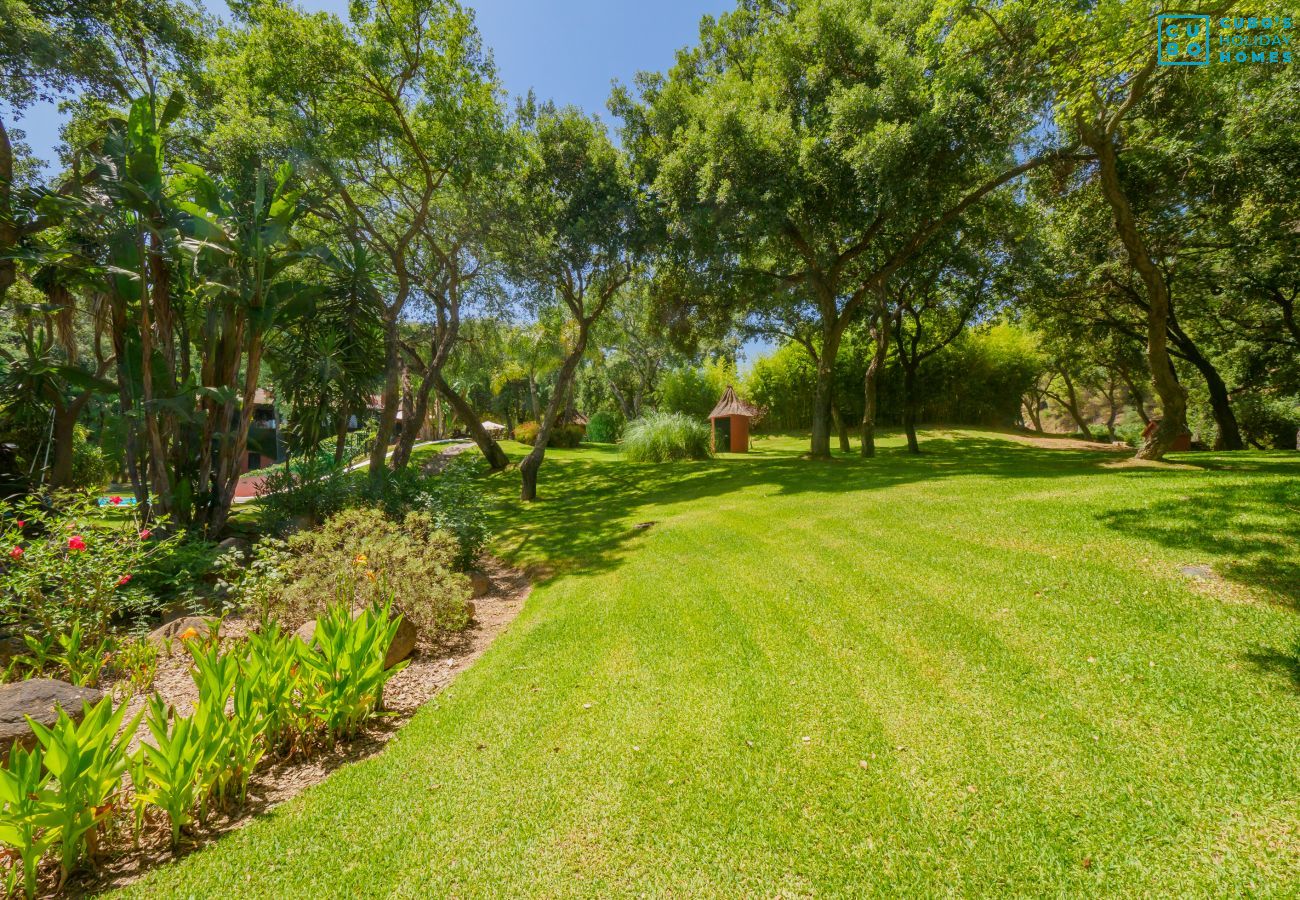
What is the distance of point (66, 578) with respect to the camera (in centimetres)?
362

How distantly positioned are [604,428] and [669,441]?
14.4 m

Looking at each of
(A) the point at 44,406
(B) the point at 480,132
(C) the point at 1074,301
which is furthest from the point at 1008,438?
(A) the point at 44,406

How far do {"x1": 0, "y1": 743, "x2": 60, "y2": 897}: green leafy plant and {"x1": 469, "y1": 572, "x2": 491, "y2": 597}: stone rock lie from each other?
12.7 ft

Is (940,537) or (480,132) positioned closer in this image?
(940,537)

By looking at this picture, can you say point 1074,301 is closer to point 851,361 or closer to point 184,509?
point 851,361

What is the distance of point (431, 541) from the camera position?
17.1 ft

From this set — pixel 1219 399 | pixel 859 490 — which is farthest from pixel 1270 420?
pixel 859 490

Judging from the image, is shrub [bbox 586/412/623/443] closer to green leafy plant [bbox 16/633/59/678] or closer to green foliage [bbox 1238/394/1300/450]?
green leafy plant [bbox 16/633/59/678]

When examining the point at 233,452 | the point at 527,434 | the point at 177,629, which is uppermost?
the point at 527,434

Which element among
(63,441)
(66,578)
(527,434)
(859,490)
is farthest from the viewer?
(527,434)

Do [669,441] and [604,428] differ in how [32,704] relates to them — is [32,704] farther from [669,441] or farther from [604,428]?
[604,428]

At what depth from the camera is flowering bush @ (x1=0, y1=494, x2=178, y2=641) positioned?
3.43 metres

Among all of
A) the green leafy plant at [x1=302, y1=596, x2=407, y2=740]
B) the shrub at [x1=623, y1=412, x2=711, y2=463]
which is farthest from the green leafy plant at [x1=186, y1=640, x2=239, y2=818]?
the shrub at [x1=623, y1=412, x2=711, y2=463]

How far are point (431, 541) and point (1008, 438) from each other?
22.6 m
